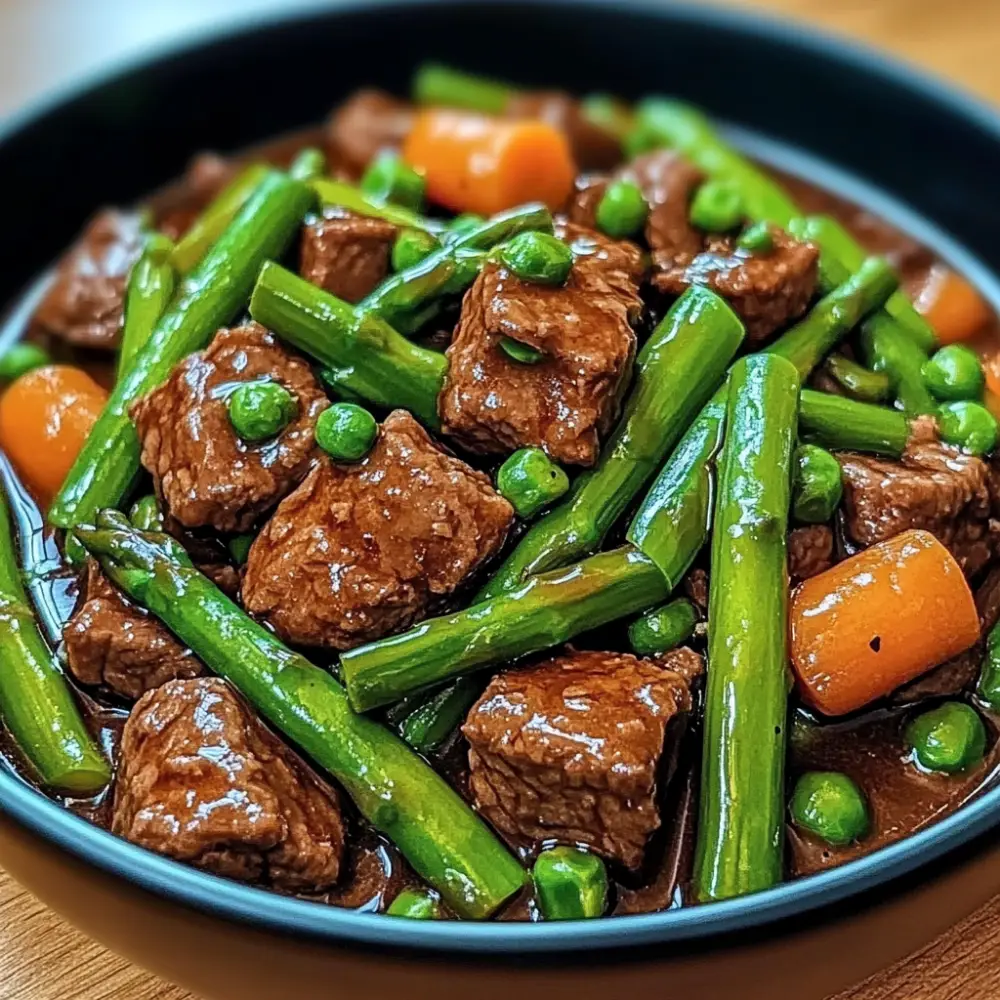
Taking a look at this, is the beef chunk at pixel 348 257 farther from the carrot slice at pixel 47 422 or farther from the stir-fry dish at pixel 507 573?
the carrot slice at pixel 47 422

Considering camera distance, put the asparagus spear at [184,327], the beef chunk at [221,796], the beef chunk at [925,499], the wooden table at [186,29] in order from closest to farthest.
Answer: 1. the beef chunk at [221,796]
2. the beef chunk at [925,499]
3. the asparagus spear at [184,327]
4. the wooden table at [186,29]

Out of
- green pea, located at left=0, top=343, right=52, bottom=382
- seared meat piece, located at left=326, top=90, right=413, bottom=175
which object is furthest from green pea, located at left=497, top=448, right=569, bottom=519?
seared meat piece, located at left=326, top=90, right=413, bottom=175

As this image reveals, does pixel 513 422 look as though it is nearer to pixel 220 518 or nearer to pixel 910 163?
pixel 220 518

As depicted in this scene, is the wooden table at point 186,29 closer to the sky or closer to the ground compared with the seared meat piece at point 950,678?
closer to the sky

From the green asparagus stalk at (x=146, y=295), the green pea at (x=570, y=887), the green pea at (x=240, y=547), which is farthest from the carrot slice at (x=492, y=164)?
the green pea at (x=570, y=887)

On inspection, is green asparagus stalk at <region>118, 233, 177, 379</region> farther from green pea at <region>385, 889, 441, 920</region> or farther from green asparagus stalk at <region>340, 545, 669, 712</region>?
green pea at <region>385, 889, 441, 920</region>

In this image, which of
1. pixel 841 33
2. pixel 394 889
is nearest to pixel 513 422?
pixel 394 889
